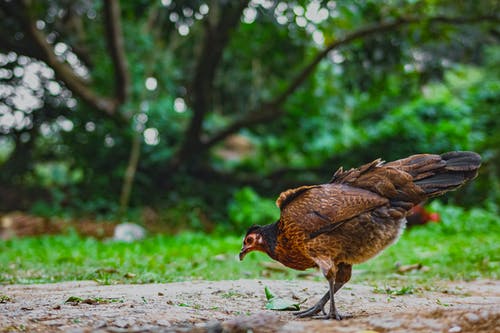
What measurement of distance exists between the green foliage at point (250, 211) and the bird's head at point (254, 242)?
25.0 ft

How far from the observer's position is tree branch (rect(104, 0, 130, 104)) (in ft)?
35.0

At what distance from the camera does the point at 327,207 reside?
136 inches

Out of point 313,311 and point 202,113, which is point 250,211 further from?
point 313,311

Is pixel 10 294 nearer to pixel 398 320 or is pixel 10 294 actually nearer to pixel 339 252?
pixel 339 252

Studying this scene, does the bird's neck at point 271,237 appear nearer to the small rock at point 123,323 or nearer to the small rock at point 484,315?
the small rock at point 123,323

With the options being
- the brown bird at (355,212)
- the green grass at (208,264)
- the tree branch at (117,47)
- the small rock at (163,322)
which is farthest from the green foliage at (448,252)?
the tree branch at (117,47)

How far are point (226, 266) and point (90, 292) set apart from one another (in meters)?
2.45

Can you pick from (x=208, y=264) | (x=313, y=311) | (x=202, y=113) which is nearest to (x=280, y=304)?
(x=313, y=311)

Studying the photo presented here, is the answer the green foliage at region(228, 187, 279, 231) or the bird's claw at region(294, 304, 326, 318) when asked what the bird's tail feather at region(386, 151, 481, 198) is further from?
the green foliage at region(228, 187, 279, 231)

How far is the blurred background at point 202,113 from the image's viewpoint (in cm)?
1139

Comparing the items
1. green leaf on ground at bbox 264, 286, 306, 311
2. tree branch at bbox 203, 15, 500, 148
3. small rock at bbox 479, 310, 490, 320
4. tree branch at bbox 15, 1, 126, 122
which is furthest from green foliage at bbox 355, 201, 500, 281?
tree branch at bbox 15, 1, 126, 122

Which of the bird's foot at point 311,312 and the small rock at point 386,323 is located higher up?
the bird's foot at point 311,312

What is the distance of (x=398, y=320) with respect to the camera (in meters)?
2.60

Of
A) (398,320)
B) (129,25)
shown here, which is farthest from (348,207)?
(129,25)
